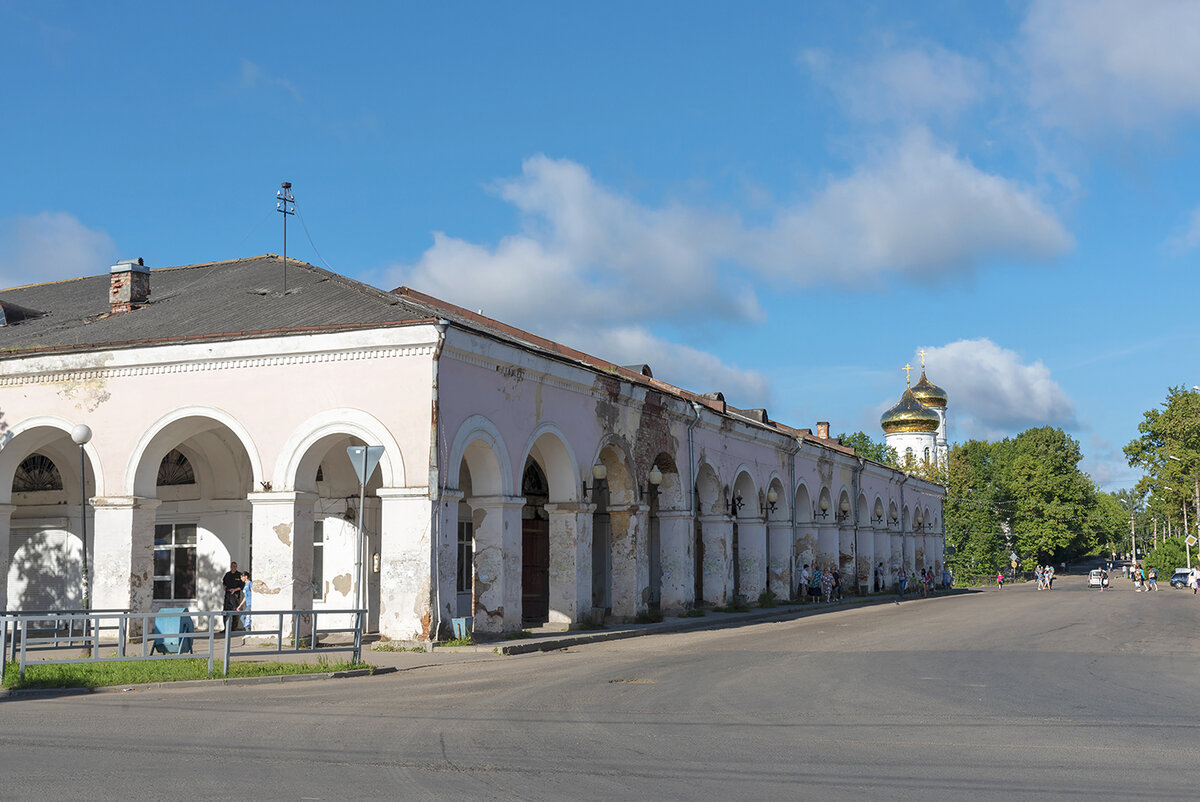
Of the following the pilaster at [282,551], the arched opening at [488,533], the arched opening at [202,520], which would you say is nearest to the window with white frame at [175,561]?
the arched opening at [202,520]

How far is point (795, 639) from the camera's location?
20.7 meters

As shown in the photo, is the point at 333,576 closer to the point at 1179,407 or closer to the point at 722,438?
the point at 722,438

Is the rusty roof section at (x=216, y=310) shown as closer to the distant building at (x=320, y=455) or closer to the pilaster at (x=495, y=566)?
the distant building at (x=320, y=455)

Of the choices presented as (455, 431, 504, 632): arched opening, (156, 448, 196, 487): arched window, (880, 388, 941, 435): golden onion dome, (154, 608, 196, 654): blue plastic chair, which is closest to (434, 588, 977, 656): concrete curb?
(455, 431, 504, 632): arched opening

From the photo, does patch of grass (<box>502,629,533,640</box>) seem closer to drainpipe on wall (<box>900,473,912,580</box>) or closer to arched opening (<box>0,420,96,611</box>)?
arched opening (<box>0,420,96,611</box>)

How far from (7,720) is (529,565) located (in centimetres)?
1589

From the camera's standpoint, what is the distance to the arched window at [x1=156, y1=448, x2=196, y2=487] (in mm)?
23453

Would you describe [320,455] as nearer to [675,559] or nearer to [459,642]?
[459,642]

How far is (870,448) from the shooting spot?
8712 centimetres

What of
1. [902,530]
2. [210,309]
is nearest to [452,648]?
[210,309]

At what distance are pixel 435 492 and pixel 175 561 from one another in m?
8.18

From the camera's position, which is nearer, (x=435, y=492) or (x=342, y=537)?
(x=435, y=492)

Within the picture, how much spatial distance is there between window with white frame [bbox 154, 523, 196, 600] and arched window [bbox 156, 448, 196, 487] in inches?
35.2

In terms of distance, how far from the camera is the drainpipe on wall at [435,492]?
59.9ft
